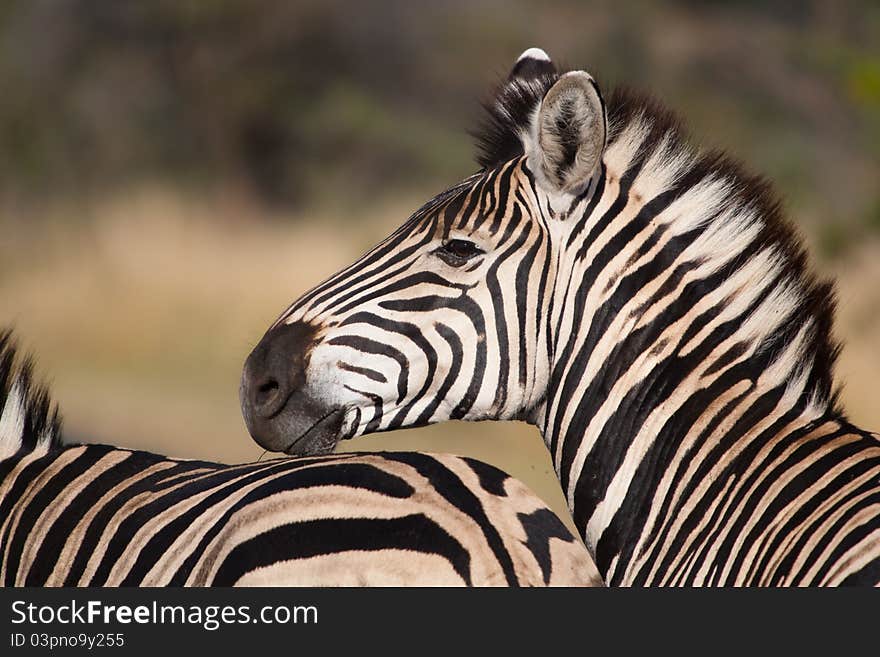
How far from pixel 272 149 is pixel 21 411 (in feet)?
74.3

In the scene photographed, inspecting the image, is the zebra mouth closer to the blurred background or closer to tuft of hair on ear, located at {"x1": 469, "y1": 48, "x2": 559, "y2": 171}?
tuft of hair on ear, located at {"x1": 469, "y1": 48, "x2": 559, "y2": 171}

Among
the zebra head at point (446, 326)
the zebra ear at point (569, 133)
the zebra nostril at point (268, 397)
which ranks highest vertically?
the zebra ear at point (569, 133)

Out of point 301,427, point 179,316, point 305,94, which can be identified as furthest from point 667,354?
point 305,94

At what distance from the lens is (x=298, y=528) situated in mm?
3068

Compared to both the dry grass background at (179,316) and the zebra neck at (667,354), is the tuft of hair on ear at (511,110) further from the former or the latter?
the dry grass background at (179,316)

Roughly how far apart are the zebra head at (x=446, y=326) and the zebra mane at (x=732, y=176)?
0.25m

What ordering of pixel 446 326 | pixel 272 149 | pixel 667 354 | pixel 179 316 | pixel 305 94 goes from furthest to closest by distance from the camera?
pixel 305 94 → pixel 272 149 → pixel 179 316 → pixel 446 326 → pixel 667 354

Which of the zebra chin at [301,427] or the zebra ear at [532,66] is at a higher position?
the zebra ear at [532,66]

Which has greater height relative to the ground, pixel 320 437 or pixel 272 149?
pixel 272 149

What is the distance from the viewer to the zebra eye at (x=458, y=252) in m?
3.71

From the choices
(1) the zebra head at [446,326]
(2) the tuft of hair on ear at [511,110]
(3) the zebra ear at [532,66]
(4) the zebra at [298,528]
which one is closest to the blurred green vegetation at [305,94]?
(3) the zebra ear at [532,66]

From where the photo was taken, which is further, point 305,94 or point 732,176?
point 305,94

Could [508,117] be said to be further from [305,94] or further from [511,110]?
[305,94]

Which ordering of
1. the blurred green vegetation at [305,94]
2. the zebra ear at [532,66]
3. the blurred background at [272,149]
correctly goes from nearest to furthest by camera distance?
1. the zebra ear at [532,66]
2. the blurred background at [272,149]
3. the blurred green vegetation at [305,94]
